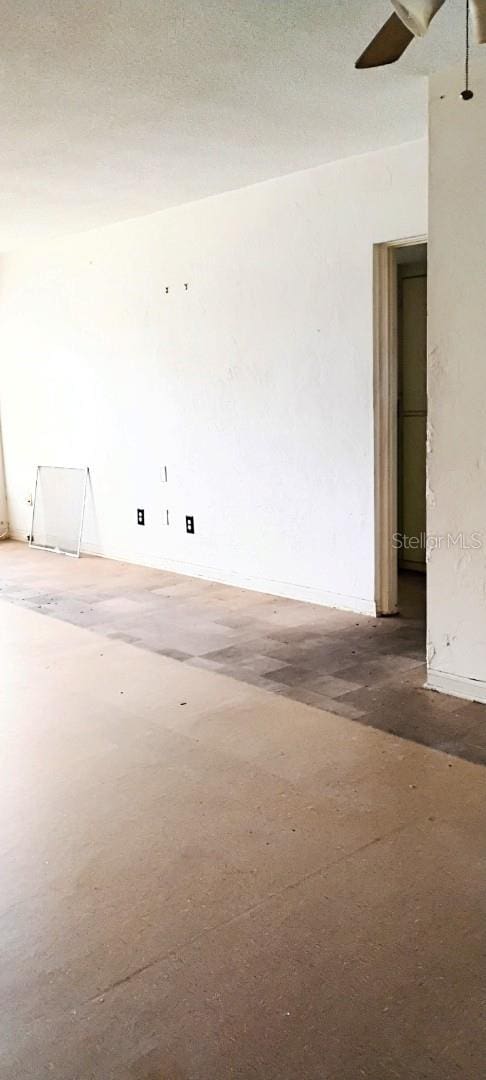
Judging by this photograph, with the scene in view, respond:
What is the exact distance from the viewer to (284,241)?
15.4 feet

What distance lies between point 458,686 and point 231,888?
152cm

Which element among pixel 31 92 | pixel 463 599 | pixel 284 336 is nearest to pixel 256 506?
pixel 284 336

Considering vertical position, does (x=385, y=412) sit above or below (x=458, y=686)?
above

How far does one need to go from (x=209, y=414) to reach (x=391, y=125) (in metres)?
2.10

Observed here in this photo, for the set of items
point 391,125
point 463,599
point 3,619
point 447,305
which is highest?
point 391,125

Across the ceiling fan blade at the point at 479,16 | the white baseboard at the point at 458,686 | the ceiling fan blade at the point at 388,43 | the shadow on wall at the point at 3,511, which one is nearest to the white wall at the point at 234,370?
the shadow on wall at the point at 3,511

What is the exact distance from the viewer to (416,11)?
6.01ft

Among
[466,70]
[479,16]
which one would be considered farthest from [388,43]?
[466,70]

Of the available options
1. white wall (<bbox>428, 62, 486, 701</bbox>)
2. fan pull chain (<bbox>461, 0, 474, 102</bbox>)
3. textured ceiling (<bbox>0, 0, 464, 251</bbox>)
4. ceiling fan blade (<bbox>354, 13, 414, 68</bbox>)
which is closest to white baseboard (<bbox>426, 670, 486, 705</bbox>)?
white wall (<bbox>428, 62, 486, 701</bbox>)

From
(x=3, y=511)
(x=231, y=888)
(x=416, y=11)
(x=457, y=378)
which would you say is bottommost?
(x=231, y=888)

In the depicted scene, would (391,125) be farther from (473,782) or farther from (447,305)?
(473,782)

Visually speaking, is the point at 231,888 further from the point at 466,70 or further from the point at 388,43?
the point at 466,70

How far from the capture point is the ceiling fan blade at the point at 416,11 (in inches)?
71.6

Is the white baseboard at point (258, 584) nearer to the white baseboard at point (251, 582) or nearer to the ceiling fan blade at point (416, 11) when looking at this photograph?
the white baseboard at point (251, 582)
